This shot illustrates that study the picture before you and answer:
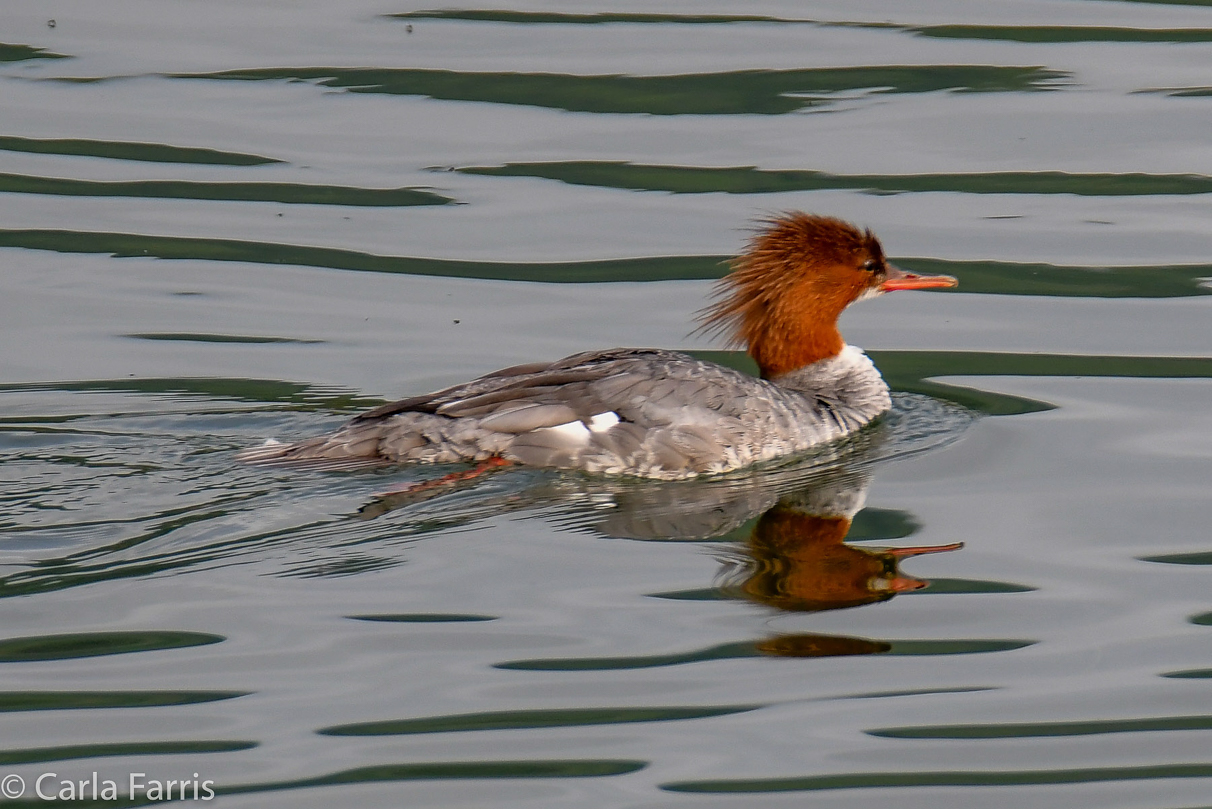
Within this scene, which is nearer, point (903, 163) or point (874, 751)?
point (874, 751)

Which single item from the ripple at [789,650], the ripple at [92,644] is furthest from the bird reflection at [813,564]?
the ripple at [92,644]

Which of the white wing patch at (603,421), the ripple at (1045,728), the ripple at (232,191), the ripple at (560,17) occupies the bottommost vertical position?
the ripple at (1045,728)

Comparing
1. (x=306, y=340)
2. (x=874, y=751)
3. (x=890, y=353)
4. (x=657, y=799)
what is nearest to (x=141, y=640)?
(x=657, y=799)

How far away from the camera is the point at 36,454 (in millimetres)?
7730

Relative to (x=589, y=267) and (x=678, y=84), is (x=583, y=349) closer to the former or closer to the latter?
(x=589, y=267)

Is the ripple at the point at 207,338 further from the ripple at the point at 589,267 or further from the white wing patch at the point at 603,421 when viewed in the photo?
the white wing patch at the point at 603,421

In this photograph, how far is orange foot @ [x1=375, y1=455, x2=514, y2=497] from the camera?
7.52 meters

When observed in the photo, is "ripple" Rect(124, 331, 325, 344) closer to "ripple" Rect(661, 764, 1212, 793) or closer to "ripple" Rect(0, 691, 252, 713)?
"ripple" Rect(0, 691, 252, 713)

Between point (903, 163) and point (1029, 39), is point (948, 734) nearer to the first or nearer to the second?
point (903, 163)

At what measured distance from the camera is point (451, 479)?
7664mm

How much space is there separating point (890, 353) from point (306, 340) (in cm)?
319

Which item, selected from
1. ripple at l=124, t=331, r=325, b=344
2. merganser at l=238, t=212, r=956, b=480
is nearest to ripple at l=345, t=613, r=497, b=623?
merganser at l=238, t=212, r=956, b=480

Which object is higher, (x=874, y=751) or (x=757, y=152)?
(x=757, y=152)

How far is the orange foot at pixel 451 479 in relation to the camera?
296 inches
